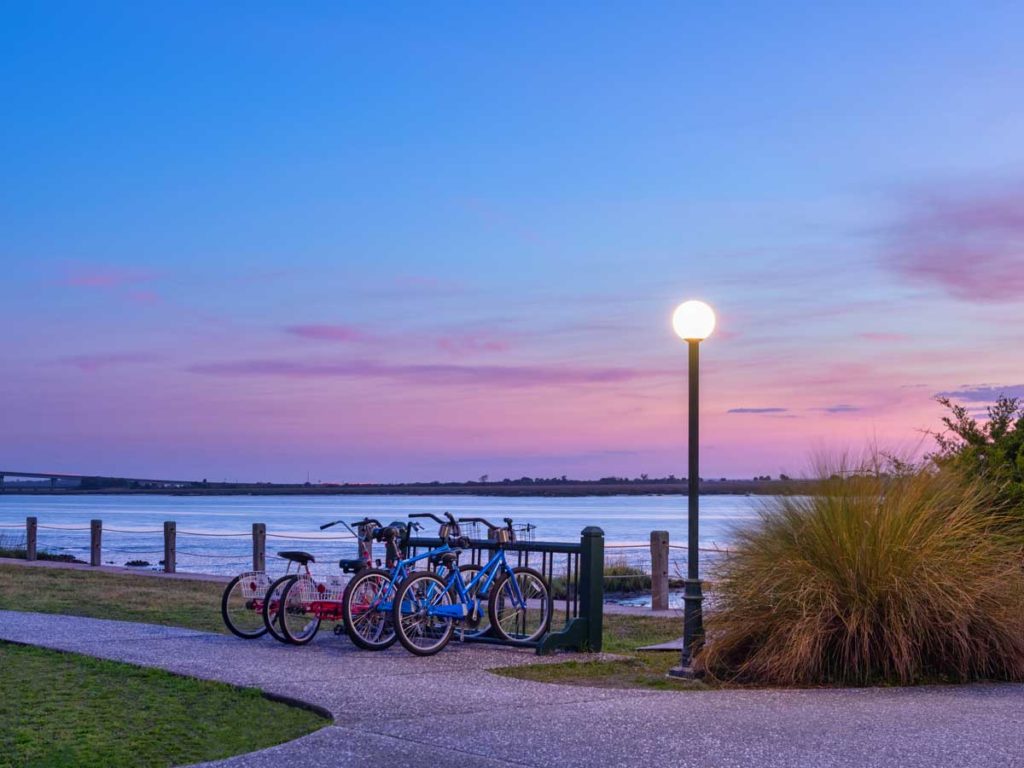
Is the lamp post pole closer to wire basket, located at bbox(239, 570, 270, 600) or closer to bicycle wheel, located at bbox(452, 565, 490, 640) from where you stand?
bicycle wheel, located at bbox(452, 565, 490, 640)

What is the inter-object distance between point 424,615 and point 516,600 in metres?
1.04

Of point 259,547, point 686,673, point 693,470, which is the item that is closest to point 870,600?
point 686,673

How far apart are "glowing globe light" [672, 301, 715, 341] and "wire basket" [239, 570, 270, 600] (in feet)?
16.0

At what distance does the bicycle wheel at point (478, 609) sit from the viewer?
462 inches

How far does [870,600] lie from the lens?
31.6 ft

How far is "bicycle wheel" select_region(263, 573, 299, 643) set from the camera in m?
11.9

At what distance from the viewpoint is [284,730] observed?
776 centimetres

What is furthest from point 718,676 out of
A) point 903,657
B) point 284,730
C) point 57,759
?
point 57,759

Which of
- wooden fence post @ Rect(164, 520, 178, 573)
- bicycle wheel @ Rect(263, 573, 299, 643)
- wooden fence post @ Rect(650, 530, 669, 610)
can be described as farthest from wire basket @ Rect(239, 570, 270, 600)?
wooden fence post @ Rect(164, 520, 178, 573)

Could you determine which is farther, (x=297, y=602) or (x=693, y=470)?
(x=297, y=602)

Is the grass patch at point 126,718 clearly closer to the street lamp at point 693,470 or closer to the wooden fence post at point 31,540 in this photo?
the street lamp at point 693,470

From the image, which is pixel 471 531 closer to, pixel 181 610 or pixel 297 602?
pixel 297 602

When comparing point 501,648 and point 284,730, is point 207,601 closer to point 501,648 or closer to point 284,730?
point 501,648

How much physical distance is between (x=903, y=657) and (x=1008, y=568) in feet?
4.59
